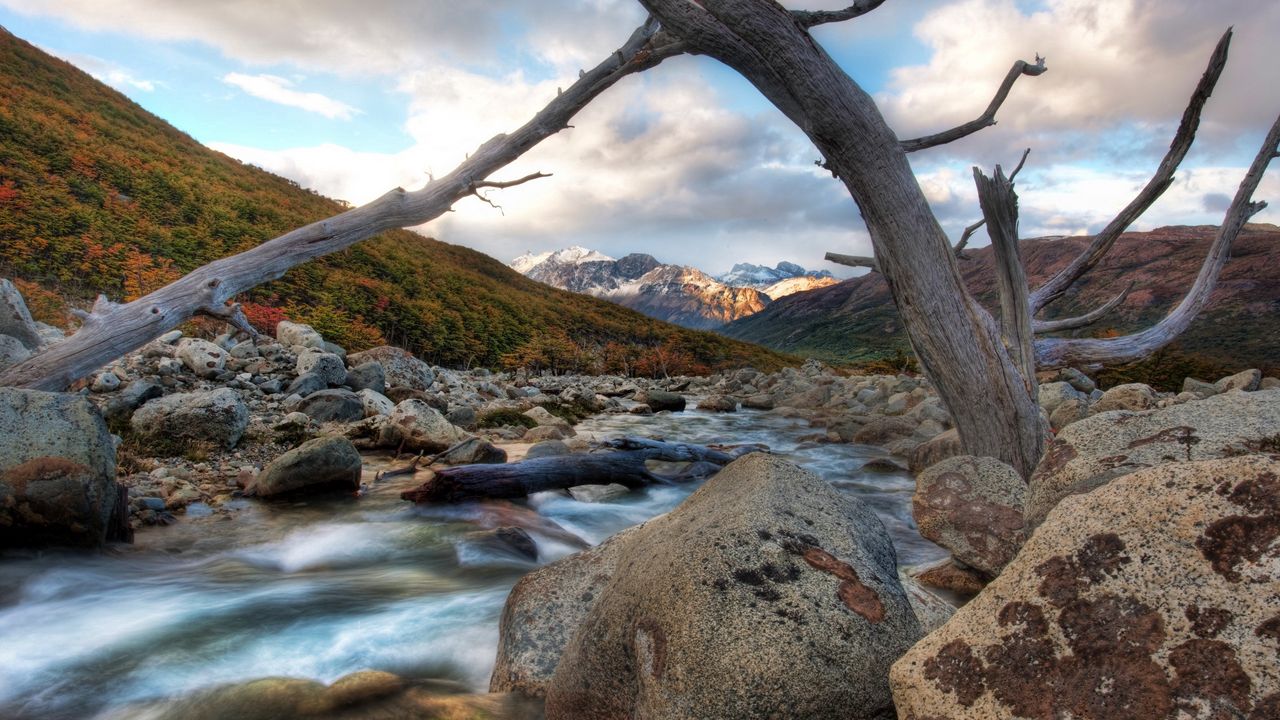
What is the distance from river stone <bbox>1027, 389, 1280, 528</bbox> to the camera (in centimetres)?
297

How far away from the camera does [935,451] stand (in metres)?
8.94

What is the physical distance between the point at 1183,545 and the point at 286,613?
511cm

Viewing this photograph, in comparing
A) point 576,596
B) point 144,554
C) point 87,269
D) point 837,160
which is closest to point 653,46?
point 837,160

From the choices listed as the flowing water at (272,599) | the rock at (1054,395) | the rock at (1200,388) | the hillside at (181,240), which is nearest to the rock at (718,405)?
the rock at (1054,395)

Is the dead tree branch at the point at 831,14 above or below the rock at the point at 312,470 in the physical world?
above

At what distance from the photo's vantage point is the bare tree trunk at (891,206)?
425 cm

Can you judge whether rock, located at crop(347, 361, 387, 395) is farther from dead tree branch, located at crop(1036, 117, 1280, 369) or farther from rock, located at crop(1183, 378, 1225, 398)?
rock, located at crop(1183, 378, 1225, 398)

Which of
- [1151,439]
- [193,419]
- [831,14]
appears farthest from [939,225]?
[193,419]

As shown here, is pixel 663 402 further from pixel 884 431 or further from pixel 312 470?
pixel 312 470

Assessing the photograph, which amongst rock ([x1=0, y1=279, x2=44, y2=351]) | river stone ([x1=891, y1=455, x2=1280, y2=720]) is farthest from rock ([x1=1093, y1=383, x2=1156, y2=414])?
rock ([x1=0, y1=279, x2=44, y2=351])

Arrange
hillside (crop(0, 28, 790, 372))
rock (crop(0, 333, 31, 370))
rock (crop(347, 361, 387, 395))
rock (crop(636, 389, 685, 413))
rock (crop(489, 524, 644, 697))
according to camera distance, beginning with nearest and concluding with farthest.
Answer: rock (crop(489, 524, 644, 697)) → rock (crop(0, 333, 31, 370)) → rock (crop(347, 361, 387, 395)) → hillside (crop(0, 28, 790, 372)) → rock (crop(636, 389, 685, 413))

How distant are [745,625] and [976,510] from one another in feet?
10.2

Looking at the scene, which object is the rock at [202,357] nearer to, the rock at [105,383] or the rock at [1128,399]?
the rock at [105,383]

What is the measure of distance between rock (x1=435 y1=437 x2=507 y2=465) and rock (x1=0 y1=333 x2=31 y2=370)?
14.1 feet
